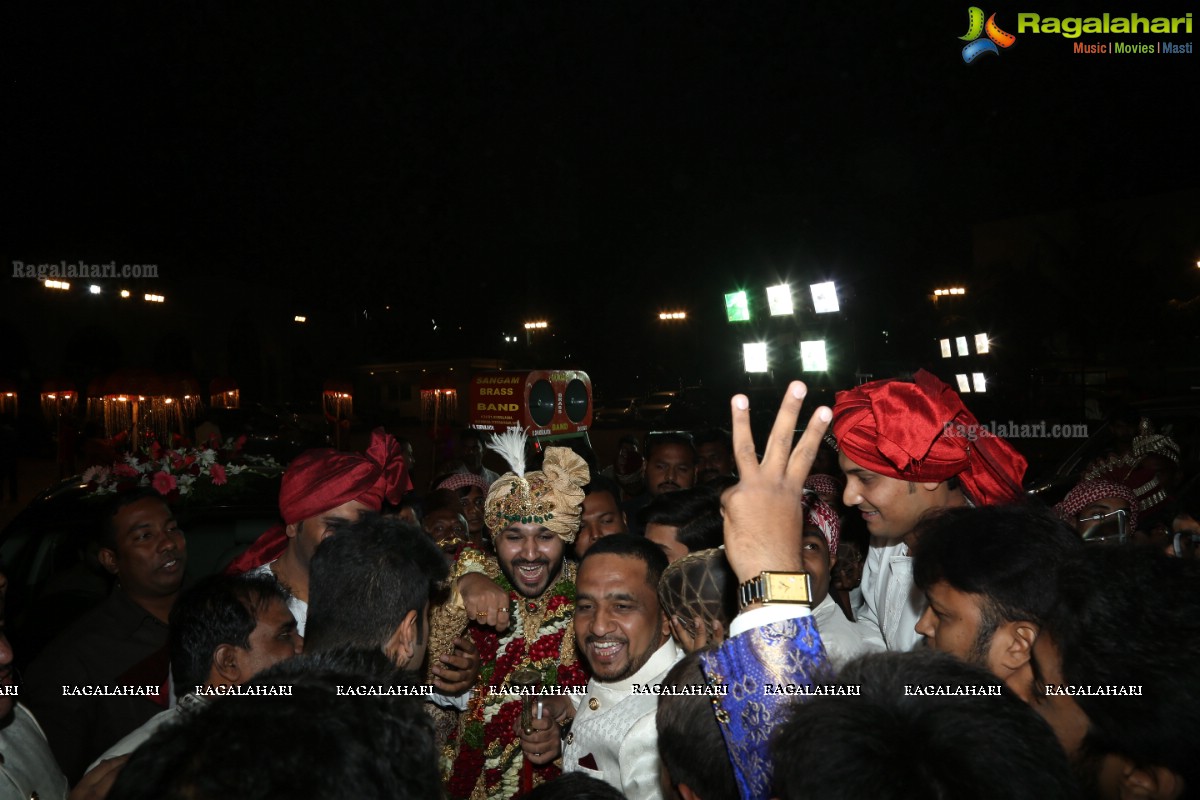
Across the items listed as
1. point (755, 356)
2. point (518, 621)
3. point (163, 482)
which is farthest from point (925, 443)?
point (755, 356)

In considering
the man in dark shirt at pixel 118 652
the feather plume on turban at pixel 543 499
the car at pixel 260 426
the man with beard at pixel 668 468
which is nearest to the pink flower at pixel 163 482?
the man in dark shirt at pixel 118 652

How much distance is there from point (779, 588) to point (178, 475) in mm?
5453

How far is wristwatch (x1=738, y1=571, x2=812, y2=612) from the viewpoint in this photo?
138 centimetres

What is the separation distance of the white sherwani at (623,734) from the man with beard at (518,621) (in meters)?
0.29

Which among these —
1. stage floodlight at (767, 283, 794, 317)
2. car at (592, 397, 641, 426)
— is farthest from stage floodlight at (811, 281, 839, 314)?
car at (592, 397, 641, 426)

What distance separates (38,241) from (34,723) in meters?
30.9

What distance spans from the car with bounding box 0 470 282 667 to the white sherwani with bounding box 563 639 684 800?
2.73 meters

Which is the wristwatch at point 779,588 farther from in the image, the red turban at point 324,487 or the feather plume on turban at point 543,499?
the red turban at point 324,487

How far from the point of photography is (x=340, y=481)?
3.48 m

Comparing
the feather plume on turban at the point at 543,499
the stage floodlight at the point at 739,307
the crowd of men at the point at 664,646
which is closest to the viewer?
the crowd of men at the point at 664,646

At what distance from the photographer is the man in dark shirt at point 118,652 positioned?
116 inches

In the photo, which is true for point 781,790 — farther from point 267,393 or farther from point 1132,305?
point 267,393

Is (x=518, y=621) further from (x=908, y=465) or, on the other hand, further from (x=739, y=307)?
(x=739, y=307)

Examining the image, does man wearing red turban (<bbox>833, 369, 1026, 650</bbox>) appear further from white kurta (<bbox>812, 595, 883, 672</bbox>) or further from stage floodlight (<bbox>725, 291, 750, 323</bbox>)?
stage floodlight (<bbox>725, 291, 750, 323</bbox>)
